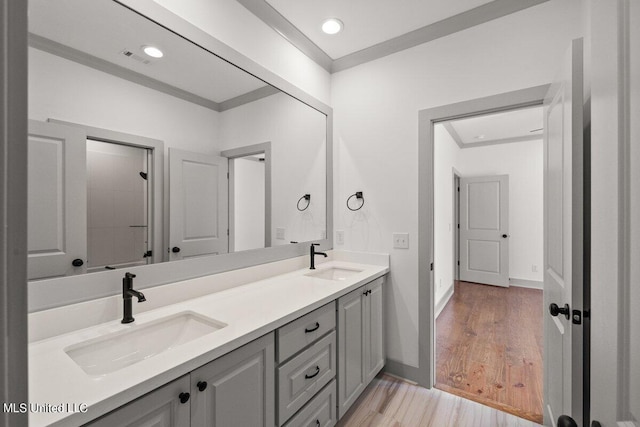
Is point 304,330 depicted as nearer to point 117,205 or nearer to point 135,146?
point 117,205

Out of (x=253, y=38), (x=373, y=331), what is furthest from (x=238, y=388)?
(x=253, y=38)

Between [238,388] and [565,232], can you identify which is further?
[565,232]

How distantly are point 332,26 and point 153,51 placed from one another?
1.31m

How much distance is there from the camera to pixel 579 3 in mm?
1654

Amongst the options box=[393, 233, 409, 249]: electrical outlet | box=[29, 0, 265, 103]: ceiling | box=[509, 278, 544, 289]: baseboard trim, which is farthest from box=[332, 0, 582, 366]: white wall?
box=[509, 278, 544, 289]: baseboard trim

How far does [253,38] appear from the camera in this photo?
1.86m

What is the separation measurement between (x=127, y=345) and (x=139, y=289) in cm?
26

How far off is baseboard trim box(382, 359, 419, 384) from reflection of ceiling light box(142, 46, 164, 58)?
2.56 metres

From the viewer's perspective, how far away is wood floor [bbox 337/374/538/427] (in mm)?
1766

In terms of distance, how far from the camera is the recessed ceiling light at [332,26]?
81.1 inches

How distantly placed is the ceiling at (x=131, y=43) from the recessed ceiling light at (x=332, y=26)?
31.7 inches
